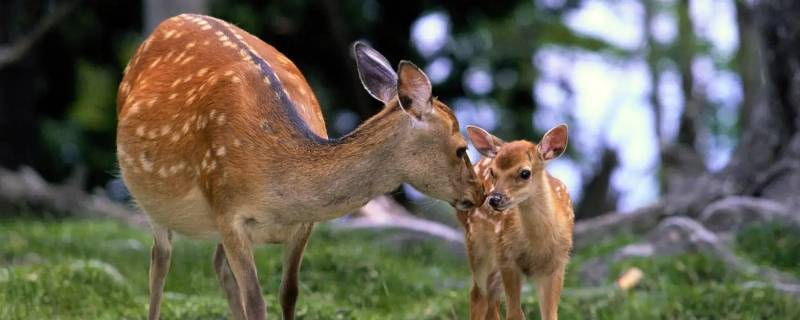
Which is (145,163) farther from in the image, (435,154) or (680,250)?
(680,250)

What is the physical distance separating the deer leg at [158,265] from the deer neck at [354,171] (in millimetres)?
1339

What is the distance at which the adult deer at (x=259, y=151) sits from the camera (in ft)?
21.6

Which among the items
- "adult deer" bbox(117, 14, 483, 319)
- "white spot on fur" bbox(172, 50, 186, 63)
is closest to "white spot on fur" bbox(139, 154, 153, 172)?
"adult deer" bbox(117, 14, 483, 319)

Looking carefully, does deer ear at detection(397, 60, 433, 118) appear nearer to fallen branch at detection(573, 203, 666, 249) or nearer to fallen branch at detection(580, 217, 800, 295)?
fallen branch at detection(580, 217, 800, 295)

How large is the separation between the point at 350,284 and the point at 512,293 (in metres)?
2.13

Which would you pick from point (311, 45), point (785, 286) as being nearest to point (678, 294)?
point (785, 286)

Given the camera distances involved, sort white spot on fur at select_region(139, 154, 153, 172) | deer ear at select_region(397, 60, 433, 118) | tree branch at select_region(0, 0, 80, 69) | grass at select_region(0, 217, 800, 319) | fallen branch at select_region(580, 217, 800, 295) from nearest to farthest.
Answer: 1. deer ear at select_region(397, 60, 433, 118)
2. white spot on fur at select_region(139, 154, 153, 172)
3. grass at select_region(0, 217, 800, 319)
4. fallen branch at select_region(580, 217, 800, 295)
5. tree branch at select_region(0, 0, 80, 69)

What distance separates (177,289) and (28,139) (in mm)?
7615

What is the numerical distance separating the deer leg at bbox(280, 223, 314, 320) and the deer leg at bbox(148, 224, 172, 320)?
832 millimetres

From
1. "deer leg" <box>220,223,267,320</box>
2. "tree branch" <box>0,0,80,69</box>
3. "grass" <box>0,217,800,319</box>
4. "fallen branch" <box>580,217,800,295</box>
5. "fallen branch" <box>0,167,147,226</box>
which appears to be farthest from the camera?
"tree branch" <box>0,0,80,69</box>

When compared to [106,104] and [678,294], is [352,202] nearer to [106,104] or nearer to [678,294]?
[678,294]

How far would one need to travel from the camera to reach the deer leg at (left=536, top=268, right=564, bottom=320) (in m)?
7.66

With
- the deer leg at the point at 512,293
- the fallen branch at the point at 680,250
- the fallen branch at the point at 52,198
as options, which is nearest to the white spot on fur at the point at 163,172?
the deer leg at the point at 512,293

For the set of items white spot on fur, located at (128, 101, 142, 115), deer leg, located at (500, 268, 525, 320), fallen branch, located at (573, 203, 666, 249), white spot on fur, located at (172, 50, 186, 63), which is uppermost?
white spot on fur, located at (172, 50, 186, 63)
